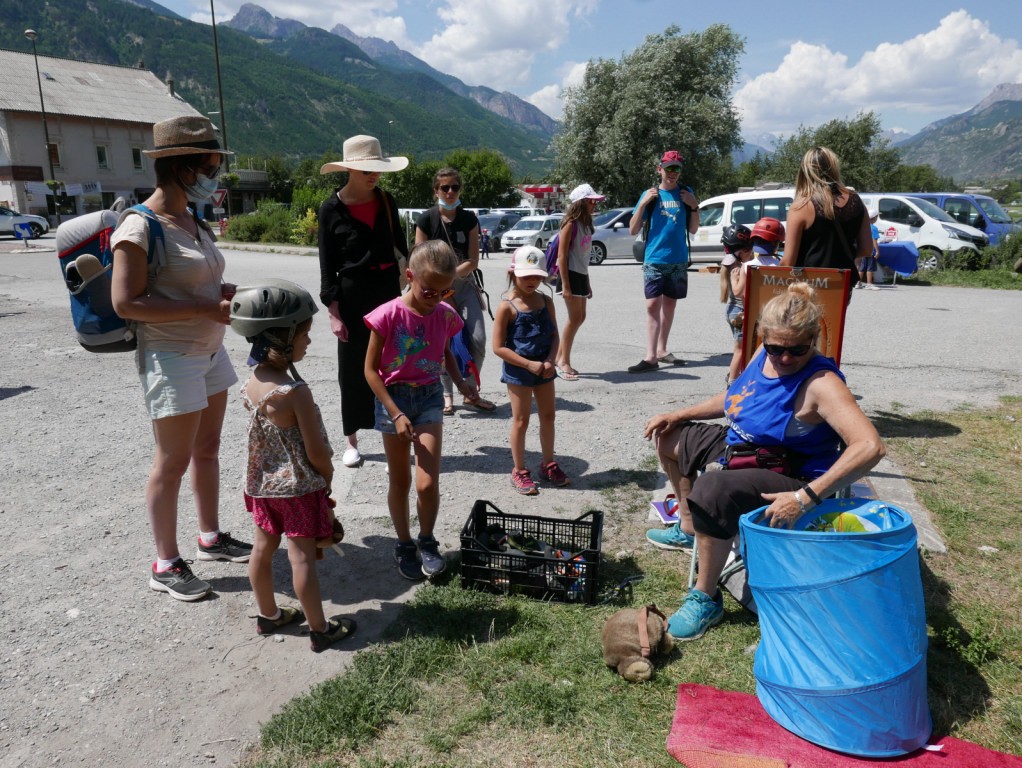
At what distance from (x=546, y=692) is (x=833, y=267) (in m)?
3.45

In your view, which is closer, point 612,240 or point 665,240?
point 665,240

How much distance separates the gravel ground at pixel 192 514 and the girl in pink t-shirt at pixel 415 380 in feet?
1.18

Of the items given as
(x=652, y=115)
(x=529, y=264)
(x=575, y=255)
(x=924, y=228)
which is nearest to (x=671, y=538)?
(x=529, y=264)

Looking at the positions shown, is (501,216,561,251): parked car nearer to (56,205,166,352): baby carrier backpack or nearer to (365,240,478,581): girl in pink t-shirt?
(365,240,478,581): girl in pink t-shirt

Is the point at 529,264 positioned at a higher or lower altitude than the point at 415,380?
higher

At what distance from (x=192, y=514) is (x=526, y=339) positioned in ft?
7.17

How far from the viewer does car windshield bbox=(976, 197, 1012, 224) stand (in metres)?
17.8

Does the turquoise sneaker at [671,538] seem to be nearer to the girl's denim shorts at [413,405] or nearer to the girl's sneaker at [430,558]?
the girl's sneaker at [430,558]

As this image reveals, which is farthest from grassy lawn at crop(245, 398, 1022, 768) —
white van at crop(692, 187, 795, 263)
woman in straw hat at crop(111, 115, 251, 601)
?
white van at crop(692, 187, 795, 263)

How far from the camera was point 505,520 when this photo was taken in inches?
145

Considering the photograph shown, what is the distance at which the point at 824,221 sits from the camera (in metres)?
4.63

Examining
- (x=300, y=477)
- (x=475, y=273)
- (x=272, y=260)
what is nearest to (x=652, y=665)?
(x=300, y=477)

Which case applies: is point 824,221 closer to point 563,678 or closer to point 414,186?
point 563,678

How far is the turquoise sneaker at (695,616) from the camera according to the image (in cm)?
299
